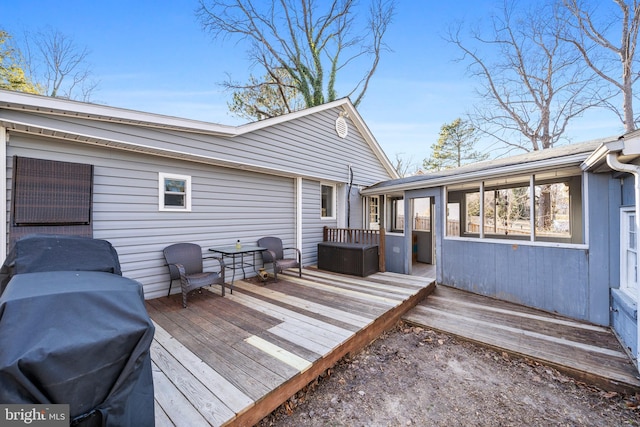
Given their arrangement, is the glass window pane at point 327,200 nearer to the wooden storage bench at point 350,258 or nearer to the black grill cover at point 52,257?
the wooden storage bench at point 350,258

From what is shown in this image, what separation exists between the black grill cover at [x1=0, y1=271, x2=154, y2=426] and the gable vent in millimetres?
7237

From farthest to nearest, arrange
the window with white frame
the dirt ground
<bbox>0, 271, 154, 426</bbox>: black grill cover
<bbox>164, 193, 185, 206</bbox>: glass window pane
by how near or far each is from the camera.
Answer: <bbox>164, 193, 185, 206</bbox>: glass window pane, the window with white frame, the dirt ground, <bbox>0, 271, 154, 426</bbox>: black grill cover

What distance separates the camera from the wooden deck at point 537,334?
285 centimetres

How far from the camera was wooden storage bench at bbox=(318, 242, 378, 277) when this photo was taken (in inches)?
233

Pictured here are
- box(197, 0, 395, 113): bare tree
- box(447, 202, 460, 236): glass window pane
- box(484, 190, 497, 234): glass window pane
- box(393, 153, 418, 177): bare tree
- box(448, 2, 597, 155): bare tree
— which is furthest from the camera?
box(393, 153, 418, 177): bare tree

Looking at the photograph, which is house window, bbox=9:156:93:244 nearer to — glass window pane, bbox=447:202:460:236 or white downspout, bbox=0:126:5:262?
white downspout, bbox=0:126:5:262

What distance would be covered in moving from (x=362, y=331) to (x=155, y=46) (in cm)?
1237

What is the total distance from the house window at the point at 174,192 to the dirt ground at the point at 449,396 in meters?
3.76

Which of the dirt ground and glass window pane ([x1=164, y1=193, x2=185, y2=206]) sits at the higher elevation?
glass window pane ([x1=164, y1=193, x2=185, y2=206])

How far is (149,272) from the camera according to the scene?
14.5 ft

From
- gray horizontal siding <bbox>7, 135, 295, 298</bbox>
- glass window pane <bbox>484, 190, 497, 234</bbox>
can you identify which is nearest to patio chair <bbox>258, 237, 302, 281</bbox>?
gray horizontal siding <bbox>7, 135, 295, 298</bbox>

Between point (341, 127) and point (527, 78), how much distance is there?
35.2 ft

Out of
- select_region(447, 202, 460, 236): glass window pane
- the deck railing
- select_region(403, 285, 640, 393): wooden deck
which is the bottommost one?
select_region(403, 285, 640, 393): wooden deck

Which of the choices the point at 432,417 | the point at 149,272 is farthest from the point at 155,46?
the point at 432,417
